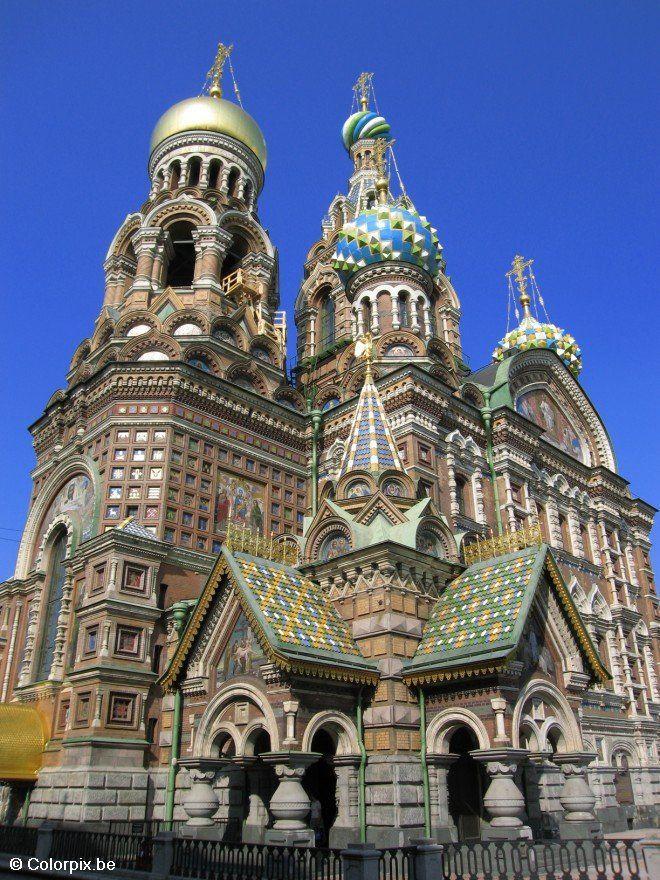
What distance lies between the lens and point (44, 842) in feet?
41.6

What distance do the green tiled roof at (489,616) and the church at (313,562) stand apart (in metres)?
0.06

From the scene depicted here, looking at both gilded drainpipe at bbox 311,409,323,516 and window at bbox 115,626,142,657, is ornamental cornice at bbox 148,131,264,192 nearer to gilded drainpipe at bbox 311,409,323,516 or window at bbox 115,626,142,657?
gilded drainpipe at bbox 311,409,323,516

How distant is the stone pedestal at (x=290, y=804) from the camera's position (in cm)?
1136

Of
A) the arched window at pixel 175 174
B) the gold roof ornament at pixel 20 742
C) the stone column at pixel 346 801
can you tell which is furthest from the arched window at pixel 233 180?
the stone column at pixel 346 801

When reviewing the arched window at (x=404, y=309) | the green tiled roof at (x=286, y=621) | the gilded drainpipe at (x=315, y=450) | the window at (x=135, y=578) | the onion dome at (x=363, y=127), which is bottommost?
the green tiled roof at (x=286, y=621)

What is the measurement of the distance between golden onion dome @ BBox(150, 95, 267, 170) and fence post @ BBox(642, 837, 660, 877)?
29.1 m

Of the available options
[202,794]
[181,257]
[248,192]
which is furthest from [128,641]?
[248,192]

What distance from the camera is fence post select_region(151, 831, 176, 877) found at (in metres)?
10.7

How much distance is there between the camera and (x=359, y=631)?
14.5 meters

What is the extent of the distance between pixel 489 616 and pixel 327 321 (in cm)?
2087

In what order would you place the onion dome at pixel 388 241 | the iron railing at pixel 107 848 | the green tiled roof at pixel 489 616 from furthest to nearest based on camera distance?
1. the onion dome at pixel 388 241
2. the green tiled roof at pixel 489 616
3. the iron railing at pixel 107 848

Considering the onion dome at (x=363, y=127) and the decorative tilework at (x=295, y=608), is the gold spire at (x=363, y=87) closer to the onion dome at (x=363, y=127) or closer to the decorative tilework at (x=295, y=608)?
the onion dome at (x=363, y=127)

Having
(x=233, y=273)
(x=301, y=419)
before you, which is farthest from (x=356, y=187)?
(x=301, y=419)

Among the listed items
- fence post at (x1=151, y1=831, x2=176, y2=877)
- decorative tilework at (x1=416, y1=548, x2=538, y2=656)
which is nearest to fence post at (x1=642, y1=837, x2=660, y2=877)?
decorative tilework at (x1=416, y1=548, x2=538, y2=656)
